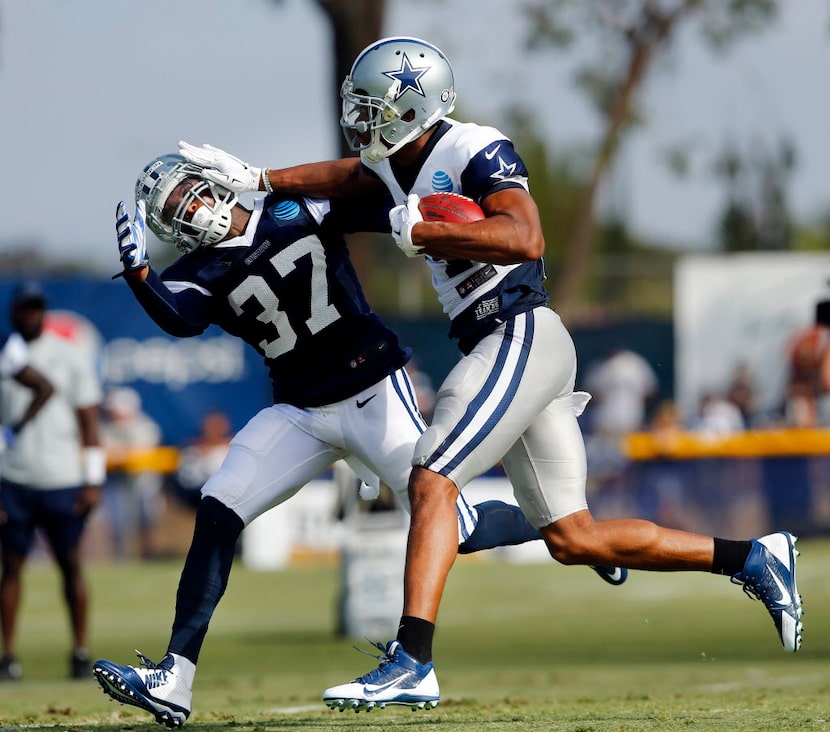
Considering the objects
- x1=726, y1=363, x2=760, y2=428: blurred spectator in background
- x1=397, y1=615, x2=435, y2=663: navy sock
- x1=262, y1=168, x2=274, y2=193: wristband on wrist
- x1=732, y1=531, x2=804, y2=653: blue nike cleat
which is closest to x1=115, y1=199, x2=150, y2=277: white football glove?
x1=262, y1=168, x2=274, y2=193: wristband on wrist

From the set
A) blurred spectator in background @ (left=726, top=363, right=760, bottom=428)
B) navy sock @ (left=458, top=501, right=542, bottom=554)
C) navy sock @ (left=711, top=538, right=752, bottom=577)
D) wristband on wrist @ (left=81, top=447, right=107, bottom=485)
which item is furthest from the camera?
blurred spectator in background @ (left=726, top=363, right=760, bottom=428)

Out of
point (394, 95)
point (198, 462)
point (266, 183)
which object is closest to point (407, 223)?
point (394, 95)

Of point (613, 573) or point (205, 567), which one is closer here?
point (205, 567)

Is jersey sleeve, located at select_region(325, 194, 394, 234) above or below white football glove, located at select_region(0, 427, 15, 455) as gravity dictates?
above

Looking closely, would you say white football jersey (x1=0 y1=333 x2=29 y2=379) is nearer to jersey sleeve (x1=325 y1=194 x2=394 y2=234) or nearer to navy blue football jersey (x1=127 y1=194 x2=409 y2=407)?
navy blue football jersey (x1=127 y1=194 x2=409 y2=407)

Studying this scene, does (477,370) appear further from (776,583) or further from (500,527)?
(776,583)

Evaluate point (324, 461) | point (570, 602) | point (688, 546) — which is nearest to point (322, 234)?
point (324, 461)

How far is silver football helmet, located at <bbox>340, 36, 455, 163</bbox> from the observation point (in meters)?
5.16

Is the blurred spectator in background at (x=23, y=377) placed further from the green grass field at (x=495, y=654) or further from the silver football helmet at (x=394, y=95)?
the silver football helmet at (x=394, y=95)

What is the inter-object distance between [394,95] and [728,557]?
1953 mm

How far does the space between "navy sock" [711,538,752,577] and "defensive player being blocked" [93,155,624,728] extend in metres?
0.52

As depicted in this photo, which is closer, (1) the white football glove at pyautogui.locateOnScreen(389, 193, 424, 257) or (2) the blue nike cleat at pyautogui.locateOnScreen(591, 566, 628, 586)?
(1) the white football glove at pyautogui.locateOnScreen(389, 193, 424, 257)

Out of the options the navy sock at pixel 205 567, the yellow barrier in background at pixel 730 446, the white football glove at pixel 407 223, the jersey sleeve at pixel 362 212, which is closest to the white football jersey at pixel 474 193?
the white football glove at pixel 407 223

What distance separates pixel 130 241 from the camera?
5.29 metres
